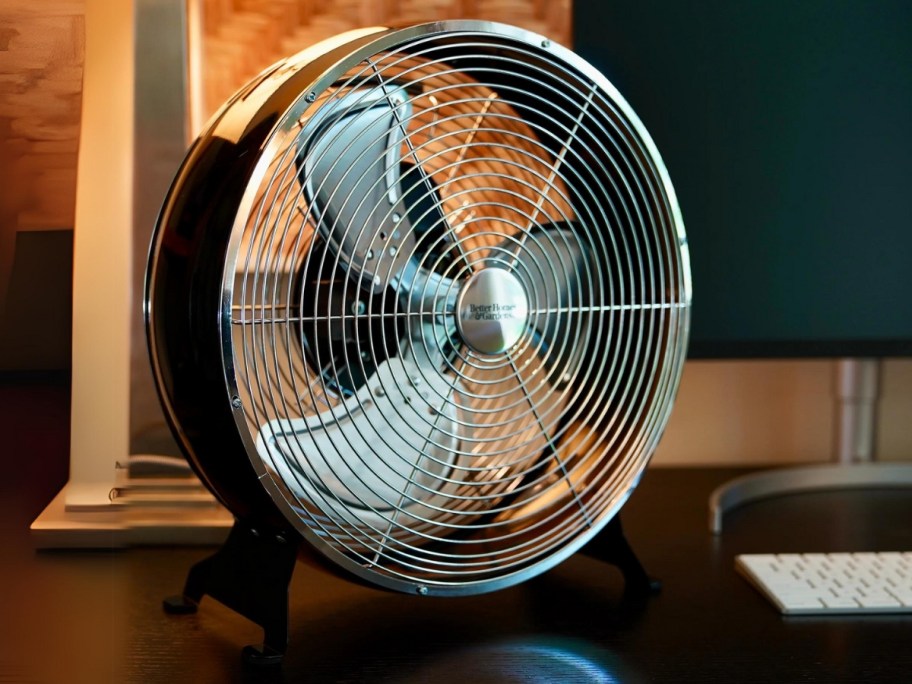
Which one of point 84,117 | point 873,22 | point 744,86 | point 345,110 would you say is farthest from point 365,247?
point 873,22

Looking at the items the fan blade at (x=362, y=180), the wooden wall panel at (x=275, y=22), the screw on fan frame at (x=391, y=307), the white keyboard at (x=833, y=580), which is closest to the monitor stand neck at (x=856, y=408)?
the white keyboard at (x=833, y=580)

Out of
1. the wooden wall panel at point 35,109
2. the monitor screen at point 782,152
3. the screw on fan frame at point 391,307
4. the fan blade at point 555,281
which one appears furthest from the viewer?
the monitor screen at point 782,152

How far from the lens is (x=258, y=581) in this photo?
0.86m

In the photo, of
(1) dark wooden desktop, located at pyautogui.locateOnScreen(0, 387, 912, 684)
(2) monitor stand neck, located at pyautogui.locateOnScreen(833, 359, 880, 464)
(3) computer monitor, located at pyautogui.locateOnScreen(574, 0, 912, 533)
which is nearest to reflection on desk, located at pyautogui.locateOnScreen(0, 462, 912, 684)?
(1) dark wooden desktop, located at pyautogui.locateOnScreen(0, 387, 912, 684)

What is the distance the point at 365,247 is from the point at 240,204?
15 centimetres

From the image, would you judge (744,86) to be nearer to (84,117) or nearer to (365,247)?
(365,247)

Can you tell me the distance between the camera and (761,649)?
0.87 m

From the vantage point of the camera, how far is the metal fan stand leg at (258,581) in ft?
2.74

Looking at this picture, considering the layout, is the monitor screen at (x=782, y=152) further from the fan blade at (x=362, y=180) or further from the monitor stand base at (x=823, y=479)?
the fan blade at (x=362, y=180)

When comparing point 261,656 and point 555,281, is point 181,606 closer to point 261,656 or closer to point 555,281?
point 261,656

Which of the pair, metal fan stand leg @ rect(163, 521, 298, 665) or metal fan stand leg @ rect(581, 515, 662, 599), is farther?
metal fan stand leg @ rect(581, 515, 662, 599)

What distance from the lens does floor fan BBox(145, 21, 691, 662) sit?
781 mm

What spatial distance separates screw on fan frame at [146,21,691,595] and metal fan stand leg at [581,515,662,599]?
4cm

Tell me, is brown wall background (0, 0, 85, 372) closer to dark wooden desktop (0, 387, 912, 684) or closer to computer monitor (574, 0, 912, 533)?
dark wooden desktop (0, 387, 912, 684)
